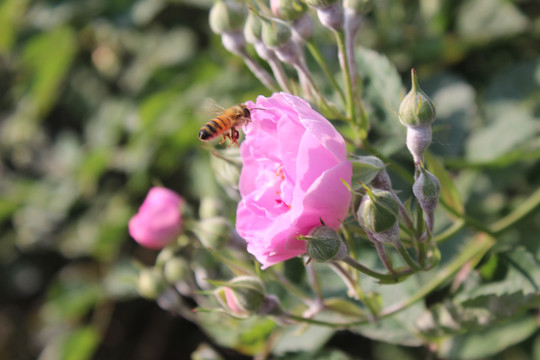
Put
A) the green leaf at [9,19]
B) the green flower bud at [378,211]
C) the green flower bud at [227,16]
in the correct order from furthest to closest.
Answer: the green leaf at [9,19]
the green flower bud at [227,16]
the green flower bud at [378,211]

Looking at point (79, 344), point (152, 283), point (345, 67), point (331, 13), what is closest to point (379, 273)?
point (345, 67)

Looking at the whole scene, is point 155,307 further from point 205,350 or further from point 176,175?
point 205,350

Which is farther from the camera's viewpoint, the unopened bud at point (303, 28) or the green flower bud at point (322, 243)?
the unopened bud at point (303, 28)

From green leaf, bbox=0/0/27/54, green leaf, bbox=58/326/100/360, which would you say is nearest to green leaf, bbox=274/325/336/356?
green leaf, bbox=58/326/100/360

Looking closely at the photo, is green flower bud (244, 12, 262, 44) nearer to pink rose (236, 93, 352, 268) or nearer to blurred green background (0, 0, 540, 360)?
pink rose (236, 93, 352, 268)

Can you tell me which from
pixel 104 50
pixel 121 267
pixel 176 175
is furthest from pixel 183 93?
pixel 104 50

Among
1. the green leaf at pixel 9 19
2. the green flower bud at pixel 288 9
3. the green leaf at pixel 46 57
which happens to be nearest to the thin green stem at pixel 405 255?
the green flower bud at pixel 288 9

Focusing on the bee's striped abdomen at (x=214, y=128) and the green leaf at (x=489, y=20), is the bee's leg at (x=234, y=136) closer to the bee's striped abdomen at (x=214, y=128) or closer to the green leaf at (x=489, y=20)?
the bee's striped abdomen at (x=214, y=128)

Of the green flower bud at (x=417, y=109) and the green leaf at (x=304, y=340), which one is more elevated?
the green flower bud at (x=417, y=109)
